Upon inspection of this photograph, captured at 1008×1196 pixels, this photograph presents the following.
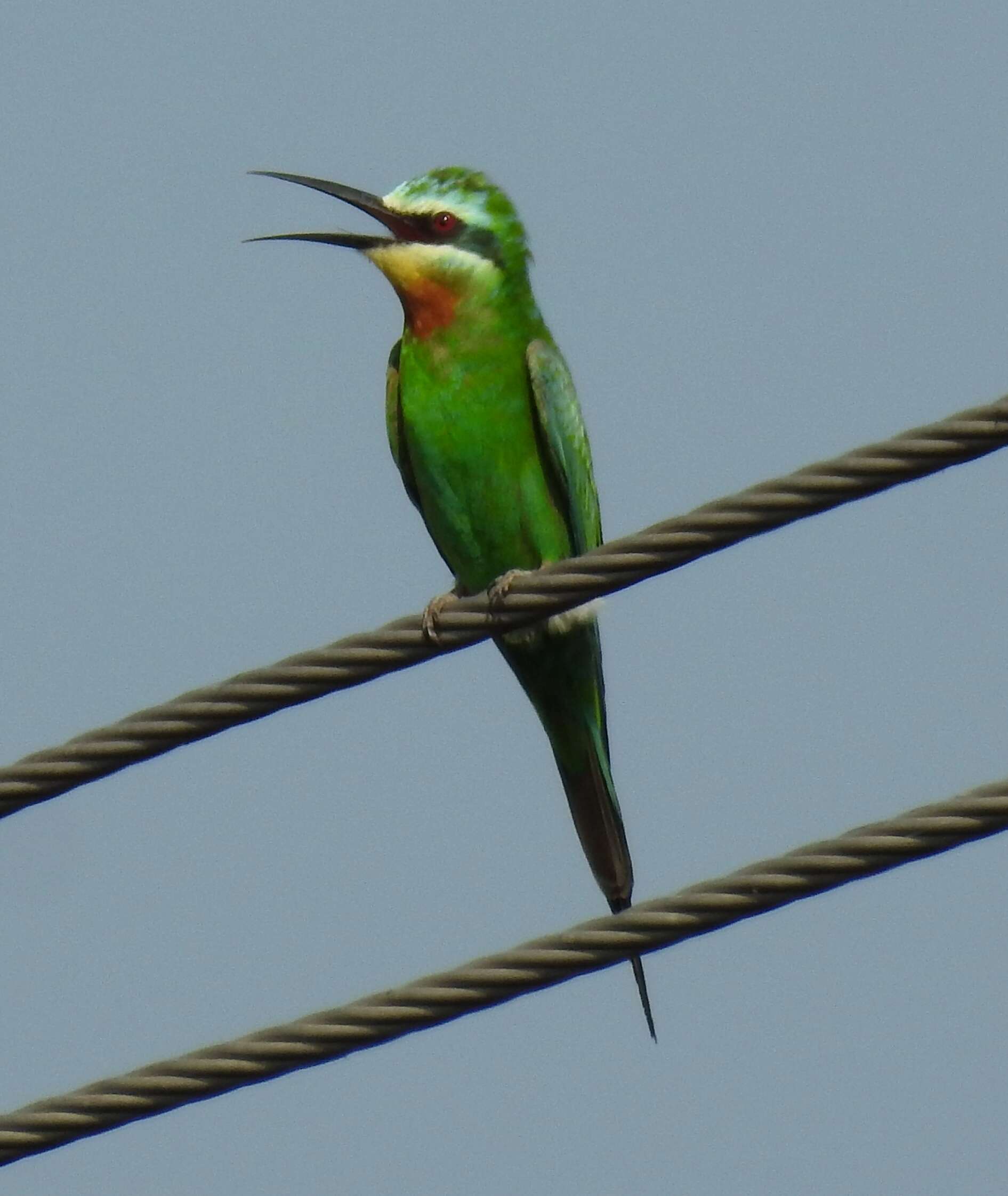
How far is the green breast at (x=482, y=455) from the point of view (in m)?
6.62

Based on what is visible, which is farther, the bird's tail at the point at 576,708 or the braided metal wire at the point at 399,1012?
the bird's tail at the point at 576,708

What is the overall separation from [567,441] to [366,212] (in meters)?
1.29

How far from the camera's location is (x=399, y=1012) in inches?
140

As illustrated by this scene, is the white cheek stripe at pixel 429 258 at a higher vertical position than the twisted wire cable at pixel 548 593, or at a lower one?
higher

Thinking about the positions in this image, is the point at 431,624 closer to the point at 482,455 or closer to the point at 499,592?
the point at 499,592

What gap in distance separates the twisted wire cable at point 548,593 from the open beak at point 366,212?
3.06 metres

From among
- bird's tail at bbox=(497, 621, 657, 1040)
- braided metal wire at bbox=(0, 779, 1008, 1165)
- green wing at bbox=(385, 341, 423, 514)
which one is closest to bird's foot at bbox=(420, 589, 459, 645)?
braided metal wire at bbox=(0, 779, 1008, 1165)

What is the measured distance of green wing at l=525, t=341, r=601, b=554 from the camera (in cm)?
662

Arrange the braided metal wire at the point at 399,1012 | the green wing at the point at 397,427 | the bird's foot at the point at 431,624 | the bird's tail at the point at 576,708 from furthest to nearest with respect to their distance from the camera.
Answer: the green wing at the point at 397,427 → the bird's tail at the point at 576,708 → the bird's foot at the point at 431,624 → the braided metal wire at the point at 399,1012

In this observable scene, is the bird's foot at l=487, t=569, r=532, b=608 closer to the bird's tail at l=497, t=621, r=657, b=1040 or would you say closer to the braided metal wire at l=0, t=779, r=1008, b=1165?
the braided metal wire at l=0, t=779, r=1008, b=1165

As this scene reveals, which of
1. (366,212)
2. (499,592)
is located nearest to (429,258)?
(366,212)

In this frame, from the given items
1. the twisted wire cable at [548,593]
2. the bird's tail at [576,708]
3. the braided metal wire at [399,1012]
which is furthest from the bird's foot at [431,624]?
the bird's tail at [576,708]

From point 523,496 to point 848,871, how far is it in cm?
331

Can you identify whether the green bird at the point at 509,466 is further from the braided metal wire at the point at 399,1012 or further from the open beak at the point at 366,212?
the braided metal wire at the point at 399,1012
